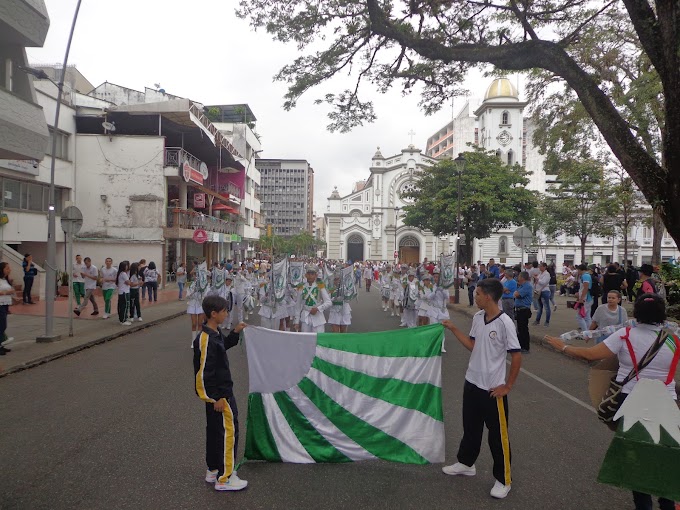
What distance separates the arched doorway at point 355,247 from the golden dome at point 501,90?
22.9 metres

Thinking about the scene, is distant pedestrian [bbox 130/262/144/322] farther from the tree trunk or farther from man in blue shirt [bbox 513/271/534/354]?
the tree trunk

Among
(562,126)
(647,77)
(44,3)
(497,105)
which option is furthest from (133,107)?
(497,105)

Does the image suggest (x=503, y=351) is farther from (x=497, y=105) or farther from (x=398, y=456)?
(x=497, y=105)

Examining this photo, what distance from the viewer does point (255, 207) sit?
189 feet

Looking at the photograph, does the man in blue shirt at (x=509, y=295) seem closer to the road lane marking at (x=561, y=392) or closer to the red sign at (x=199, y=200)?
the road lane marking at (x=561, y=392)

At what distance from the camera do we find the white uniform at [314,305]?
945 centimetres

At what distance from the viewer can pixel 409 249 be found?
211ft

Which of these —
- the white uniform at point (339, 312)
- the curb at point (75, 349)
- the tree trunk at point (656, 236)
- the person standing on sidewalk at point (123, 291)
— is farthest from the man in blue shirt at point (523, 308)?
the tree trunk at point (656, 236)

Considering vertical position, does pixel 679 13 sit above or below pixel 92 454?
above

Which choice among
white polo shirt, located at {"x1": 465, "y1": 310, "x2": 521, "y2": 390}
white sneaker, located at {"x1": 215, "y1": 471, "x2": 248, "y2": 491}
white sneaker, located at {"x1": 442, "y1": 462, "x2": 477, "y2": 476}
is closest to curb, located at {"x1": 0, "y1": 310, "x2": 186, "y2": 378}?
white sneaker, located at {"x1": 215, "y1": 471, "x2": 248, "y2": 491}

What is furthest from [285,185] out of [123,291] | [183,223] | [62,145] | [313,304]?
[313,304]

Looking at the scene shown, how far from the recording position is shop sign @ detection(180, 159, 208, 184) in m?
28.7

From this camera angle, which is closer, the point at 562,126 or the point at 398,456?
the point at 398,456

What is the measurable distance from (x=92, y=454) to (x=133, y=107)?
2704cm
